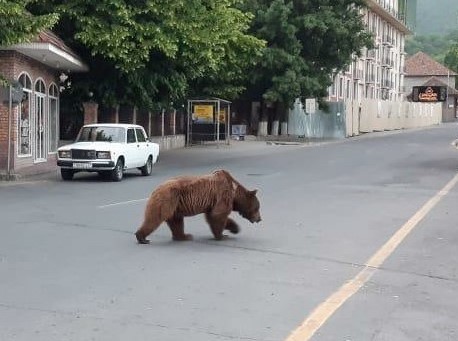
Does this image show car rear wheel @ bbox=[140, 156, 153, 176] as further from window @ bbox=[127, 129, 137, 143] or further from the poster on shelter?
the poster on shelter

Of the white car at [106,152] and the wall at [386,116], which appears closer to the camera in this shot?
the white car at [106,152]

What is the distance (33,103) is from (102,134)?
4.06 meters

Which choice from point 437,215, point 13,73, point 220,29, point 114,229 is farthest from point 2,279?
point 220,29

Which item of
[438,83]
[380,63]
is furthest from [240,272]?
[438,83]

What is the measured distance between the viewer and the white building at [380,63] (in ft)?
264

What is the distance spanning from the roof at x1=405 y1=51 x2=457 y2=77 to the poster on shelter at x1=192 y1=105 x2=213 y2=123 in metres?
89.0

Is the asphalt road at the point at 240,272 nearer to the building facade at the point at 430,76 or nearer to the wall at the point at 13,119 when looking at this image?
the wall at the point at 13,119

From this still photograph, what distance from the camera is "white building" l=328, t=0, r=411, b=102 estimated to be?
80.4 m

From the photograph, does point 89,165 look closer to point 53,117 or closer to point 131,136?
point 131,136

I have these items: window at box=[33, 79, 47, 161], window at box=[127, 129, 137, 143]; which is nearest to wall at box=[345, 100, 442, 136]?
window at box=[33, 79, 47, 161]

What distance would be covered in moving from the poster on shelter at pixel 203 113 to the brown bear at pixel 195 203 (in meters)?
29.9

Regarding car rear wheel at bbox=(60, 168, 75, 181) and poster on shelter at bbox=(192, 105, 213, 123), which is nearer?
car rear wheel at bbox=(60, 168, 75, 181)

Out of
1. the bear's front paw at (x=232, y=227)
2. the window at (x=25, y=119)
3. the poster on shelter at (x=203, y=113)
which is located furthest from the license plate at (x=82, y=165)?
the poster on shelter at (x=203, y=113)

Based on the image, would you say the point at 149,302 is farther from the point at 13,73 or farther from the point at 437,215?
the point at 13,73
